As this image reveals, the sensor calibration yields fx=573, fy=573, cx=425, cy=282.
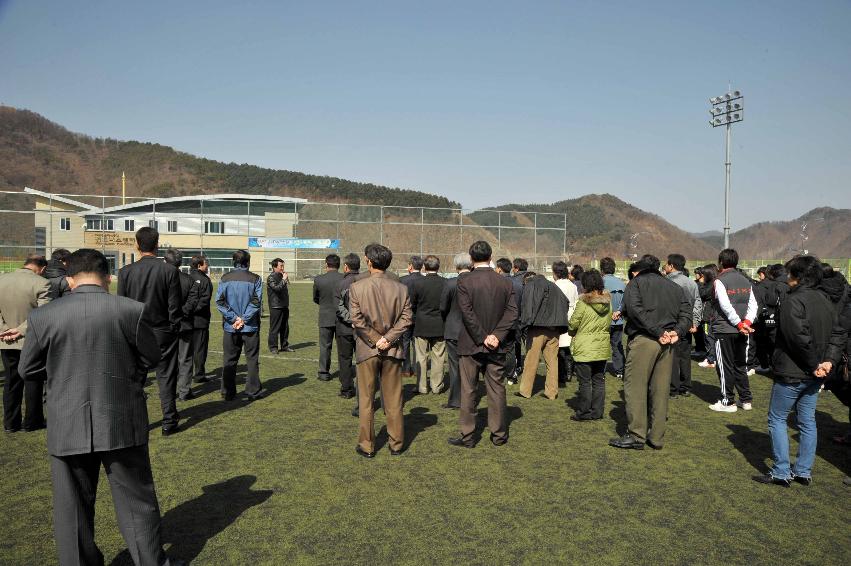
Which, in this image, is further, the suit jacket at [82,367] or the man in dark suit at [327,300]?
the man in dark suit at [327,300]

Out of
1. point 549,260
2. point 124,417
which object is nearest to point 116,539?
point 124,417

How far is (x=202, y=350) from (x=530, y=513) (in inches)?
259

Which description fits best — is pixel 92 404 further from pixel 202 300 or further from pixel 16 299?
pixel 202 300

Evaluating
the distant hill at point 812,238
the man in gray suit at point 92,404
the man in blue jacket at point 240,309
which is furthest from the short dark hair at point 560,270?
the distant hill at point 812,238

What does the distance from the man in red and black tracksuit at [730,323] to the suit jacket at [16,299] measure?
825 centimetres

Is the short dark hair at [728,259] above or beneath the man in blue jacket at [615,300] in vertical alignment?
above

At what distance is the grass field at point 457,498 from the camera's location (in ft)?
12.6

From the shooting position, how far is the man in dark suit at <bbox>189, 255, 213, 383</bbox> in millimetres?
8516

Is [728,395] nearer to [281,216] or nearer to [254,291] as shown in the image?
[254,291]

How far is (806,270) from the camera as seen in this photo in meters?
4.97

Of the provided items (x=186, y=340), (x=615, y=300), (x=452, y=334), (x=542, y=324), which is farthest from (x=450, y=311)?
(x=186, y=340)

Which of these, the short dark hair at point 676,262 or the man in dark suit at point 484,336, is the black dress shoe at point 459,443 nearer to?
the man in dark suit at point 484,336

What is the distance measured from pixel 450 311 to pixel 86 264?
17.2ft

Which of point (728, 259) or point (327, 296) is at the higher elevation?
point (728, 259)
